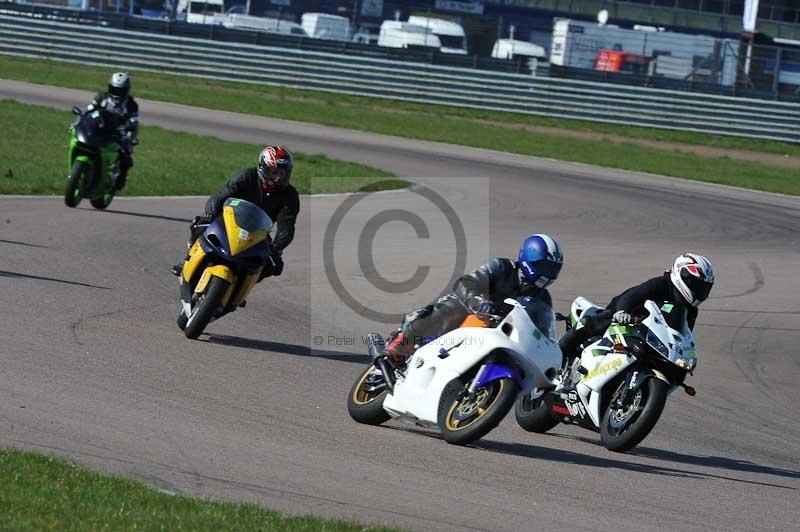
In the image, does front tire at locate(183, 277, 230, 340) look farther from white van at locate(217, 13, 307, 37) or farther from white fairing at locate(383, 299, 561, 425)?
white van at locate(217, 13, 307, 37)

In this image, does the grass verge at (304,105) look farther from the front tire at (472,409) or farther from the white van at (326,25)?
the front tire at (472,409)

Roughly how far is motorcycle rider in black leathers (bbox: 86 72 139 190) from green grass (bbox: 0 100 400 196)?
1593mm

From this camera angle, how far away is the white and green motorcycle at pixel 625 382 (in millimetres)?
7949

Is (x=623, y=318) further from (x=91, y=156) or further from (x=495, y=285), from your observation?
(x=91, y=156)

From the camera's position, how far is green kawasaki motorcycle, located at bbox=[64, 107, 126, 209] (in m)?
15.7

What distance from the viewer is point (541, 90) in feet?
114

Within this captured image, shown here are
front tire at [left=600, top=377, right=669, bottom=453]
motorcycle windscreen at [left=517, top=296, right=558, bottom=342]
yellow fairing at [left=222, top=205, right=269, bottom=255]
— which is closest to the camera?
motorcycle windscreen at [left=517, top=296, right=558, bottom=342]

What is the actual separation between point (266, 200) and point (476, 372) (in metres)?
3.55

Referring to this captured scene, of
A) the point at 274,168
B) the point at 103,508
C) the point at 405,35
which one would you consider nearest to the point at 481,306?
the point at 103,508

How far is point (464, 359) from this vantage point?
7258mm

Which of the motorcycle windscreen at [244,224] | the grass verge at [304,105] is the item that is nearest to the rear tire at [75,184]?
the motorcycle windscreen at [244,224]

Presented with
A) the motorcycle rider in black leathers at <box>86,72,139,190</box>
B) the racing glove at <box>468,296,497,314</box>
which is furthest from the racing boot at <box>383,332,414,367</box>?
the motorcycle rider in black leathers at <box>86,72,139,190</box>

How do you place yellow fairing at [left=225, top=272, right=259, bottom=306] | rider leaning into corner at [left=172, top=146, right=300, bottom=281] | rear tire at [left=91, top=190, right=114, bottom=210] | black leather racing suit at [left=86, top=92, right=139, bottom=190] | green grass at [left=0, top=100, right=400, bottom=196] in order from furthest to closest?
green grass at [left=0, top=100, right=400, bottom=196] → rear tire at [left=91, top=190, right=114, bottom=210] → black leather racing suit at [left=86, top=92, right=139, bottom=190] → rider leaning into corner at [left=172, top=146, right=300, bottom=281] → yellow fairing at [left=225, top=272, right=259, bottom=306]

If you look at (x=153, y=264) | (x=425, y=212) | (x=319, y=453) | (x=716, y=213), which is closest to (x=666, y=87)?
(x=716, y=213)
